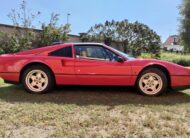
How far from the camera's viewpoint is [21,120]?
14.0 feet

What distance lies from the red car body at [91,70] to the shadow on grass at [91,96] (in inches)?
9.7

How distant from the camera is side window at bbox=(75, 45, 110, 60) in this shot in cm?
643

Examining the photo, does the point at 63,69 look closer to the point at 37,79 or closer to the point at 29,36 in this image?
the point at 37,79

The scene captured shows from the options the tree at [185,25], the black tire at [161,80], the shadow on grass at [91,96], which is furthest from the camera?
the tree at [185,25]

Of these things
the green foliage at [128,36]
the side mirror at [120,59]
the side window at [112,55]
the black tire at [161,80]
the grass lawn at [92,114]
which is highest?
the green foliage at [128,36]

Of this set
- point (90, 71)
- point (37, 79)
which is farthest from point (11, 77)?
point (90, 71)

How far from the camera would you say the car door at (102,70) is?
6.24 m

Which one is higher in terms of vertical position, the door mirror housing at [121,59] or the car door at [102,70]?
the door mirror housing at [121,59]

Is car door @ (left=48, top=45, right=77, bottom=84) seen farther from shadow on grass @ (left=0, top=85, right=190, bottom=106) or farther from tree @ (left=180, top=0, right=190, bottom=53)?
tree @ (left=180, top=0, right=190, bottom=53)

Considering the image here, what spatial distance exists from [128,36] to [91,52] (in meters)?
22.3

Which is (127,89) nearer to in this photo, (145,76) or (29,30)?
(145,76)

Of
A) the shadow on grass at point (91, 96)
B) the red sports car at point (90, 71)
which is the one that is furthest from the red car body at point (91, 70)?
the shadow on grass at point (91, 96)

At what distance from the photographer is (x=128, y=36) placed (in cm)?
2834

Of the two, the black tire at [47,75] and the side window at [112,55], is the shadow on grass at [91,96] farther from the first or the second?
the side window at [112,55]
